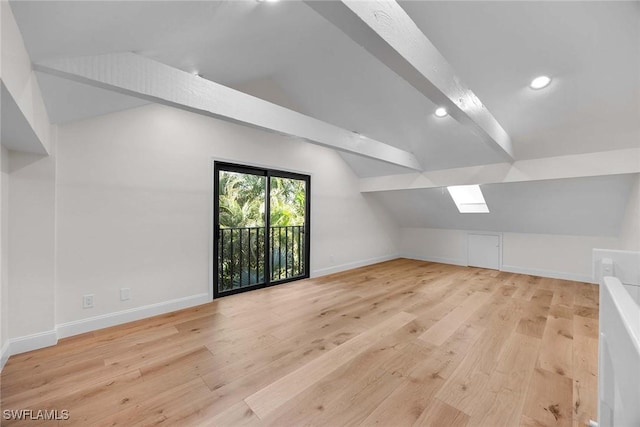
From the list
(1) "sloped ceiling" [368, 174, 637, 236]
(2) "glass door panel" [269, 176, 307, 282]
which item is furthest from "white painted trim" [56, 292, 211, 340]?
(1) "sloped ceiling" [368, 174, 637, 236]

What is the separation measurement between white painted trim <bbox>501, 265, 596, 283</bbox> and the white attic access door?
192 millimetres

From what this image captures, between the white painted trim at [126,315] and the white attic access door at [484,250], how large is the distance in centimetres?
521

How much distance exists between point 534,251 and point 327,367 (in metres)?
4.92

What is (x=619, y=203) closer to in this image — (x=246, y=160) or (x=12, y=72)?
(x=246, y=160)

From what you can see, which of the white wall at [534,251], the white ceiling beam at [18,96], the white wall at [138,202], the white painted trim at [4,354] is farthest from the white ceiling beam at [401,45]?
the white wall at [534,251]

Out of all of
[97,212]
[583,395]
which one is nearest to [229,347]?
[97,212]

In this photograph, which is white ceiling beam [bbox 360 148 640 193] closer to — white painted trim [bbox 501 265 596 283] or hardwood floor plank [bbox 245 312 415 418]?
white painted trim [bbox 501 265 596 283]

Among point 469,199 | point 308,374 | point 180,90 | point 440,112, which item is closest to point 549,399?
point 308,374

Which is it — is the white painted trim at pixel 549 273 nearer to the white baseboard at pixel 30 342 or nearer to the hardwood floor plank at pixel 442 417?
the hardwood floor plank at pixel 442 417

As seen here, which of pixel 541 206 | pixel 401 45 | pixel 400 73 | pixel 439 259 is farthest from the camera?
pixel 439 259

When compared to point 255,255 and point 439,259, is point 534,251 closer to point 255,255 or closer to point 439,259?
point 439,259

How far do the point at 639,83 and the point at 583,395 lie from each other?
2.64 meters

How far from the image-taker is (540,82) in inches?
95.8

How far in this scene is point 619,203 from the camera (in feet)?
11.5
